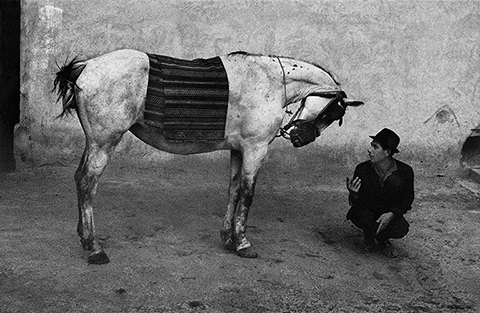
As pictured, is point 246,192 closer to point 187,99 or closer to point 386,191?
point 187,99

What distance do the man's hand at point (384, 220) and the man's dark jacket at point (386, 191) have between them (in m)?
0.05

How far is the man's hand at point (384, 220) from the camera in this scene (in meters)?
5.81

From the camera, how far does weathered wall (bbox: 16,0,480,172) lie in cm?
755

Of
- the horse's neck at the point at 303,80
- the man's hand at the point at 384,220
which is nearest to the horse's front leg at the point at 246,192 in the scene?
the horse's neck at the point at 303,80

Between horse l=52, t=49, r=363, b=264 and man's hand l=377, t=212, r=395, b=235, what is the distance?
3.00 ft

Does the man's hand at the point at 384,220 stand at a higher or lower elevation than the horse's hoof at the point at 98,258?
higher

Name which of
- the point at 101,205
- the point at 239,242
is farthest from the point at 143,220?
the point at 239,242

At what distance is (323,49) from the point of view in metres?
7.88

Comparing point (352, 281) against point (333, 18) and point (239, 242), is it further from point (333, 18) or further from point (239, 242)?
point (333, 18)

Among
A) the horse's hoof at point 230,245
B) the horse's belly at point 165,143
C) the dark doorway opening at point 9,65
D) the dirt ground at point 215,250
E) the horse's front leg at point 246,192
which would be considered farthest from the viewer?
the dark doorway opening at point 9,65

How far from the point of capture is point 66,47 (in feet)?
24.8

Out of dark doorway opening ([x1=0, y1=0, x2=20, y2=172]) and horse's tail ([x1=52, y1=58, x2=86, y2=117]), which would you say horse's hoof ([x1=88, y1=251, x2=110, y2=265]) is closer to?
horse's tail ([x1=52, y1=58, x2=86, y2=117])

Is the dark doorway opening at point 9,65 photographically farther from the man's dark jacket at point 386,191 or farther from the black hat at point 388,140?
the black hat at point 388,140

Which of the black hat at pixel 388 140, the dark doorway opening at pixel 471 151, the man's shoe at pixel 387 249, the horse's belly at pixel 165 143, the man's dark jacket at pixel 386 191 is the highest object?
the black hat at pixel 388 140
